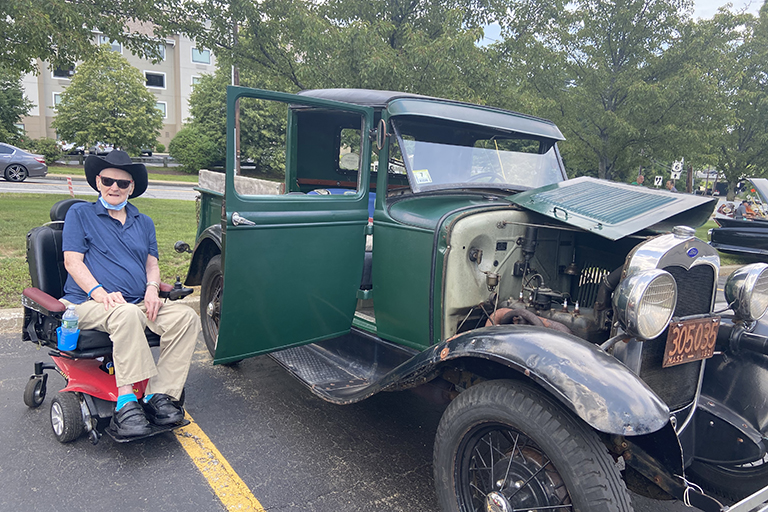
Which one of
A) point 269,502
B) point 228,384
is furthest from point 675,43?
point 269,502

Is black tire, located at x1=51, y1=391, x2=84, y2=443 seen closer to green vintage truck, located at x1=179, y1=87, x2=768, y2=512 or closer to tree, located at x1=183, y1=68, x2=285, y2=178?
green vintage truck, located at x1=179, y1=87, x2=768, y2=512

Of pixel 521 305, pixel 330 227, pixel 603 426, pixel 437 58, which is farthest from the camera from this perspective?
pixel 437 58

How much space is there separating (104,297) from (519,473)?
2482 mm

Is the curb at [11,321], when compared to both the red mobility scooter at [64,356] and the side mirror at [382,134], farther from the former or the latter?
the side mirror at [382,134]

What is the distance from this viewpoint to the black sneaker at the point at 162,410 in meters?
3.01

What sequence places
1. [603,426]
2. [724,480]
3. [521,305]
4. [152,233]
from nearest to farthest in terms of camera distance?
1. [603,426]
2. [724,480]
3. [521,305]
4. [152,233]

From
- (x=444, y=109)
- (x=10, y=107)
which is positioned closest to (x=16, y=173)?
(x=10, y=107)

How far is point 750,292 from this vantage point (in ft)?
8.26

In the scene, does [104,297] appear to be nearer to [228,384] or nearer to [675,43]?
[228,384]

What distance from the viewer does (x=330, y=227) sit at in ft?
10.8

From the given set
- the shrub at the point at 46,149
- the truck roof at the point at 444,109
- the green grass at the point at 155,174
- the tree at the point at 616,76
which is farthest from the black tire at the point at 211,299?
the shrub at the point at 46,149

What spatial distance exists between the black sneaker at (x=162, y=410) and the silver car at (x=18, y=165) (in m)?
19.4

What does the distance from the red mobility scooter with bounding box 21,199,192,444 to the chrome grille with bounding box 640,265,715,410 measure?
2588mm

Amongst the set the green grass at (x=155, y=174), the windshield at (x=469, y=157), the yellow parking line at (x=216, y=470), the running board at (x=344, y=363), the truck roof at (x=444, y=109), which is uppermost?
the truck roof at (x=444, y=109)
